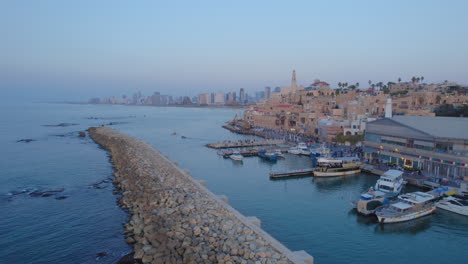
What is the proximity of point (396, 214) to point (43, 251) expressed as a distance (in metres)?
14.2

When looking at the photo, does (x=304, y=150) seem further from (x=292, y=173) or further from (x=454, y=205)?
(x=454, y=205)

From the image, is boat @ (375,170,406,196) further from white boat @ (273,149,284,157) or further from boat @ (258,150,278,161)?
white boat @ (273,149,284,157)

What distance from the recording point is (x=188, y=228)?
438 inches

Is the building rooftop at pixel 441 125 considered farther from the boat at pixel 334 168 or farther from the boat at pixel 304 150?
the boat at pixel 304 150

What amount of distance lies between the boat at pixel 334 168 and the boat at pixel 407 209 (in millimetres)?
7034

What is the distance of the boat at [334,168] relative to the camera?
21906 mm

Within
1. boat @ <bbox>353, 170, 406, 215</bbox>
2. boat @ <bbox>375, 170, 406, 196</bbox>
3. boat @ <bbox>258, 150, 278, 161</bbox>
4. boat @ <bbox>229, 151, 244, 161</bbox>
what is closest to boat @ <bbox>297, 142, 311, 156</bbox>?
boat @ <bbox>258, 150, 278, 161</bbox>

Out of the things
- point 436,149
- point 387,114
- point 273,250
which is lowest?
point 273,250

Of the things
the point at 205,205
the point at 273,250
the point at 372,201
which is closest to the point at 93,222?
the point at 205,205

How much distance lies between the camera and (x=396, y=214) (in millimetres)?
13680

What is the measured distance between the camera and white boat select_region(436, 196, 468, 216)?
47.2 feet

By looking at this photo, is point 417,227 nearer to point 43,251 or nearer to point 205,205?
point 205,205

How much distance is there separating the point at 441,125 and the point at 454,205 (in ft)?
22.7

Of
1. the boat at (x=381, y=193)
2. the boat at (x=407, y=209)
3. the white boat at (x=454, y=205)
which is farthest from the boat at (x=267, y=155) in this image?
the white boat at (x=454, y=205)
